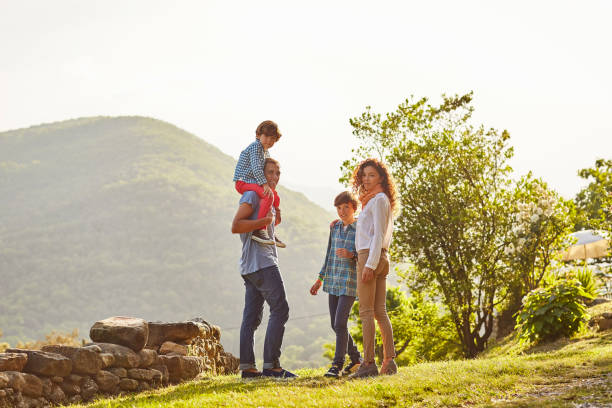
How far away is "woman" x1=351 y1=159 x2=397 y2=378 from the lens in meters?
6.09

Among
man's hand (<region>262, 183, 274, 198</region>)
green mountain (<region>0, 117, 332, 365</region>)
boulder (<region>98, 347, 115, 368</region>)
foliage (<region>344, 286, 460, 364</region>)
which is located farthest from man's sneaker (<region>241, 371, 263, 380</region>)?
green mountain (<region>0, 117, 332, 365</region>)

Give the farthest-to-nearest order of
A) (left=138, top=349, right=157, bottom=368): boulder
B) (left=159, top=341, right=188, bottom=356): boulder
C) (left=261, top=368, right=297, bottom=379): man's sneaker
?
1. (left=159, top=341, right=188, bottom=356): boulder
2. (left=138, top=349, right=157, bottom=368): boulder
3. (left=261, top=368, right=297, bottom=379): man's sneaker

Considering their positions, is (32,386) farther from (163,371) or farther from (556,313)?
(556,313)

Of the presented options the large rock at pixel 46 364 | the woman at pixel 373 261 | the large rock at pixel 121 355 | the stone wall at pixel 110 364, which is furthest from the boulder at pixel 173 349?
the woman at pixel 373 261

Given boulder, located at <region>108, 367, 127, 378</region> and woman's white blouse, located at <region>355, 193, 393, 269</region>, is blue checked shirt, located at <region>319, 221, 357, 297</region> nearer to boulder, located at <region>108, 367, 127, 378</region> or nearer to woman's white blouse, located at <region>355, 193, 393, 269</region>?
woman's white blouse, located at <region>355, 193, 393, 269</region>

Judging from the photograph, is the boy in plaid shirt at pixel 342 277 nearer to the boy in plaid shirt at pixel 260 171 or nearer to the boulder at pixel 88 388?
the boy in plaid shirt at pixel 260 171

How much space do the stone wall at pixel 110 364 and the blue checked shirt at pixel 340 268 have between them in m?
2.03

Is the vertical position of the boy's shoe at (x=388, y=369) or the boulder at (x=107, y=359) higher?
the boulder at (x=107, y=359)

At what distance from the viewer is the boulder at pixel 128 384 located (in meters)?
6.69

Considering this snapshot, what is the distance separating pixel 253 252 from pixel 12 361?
250 centimetres

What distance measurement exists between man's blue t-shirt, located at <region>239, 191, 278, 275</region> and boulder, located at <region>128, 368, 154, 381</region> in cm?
165

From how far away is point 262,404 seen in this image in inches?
196

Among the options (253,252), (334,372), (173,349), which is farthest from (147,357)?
(334,372)

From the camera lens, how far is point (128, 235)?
119812mm
